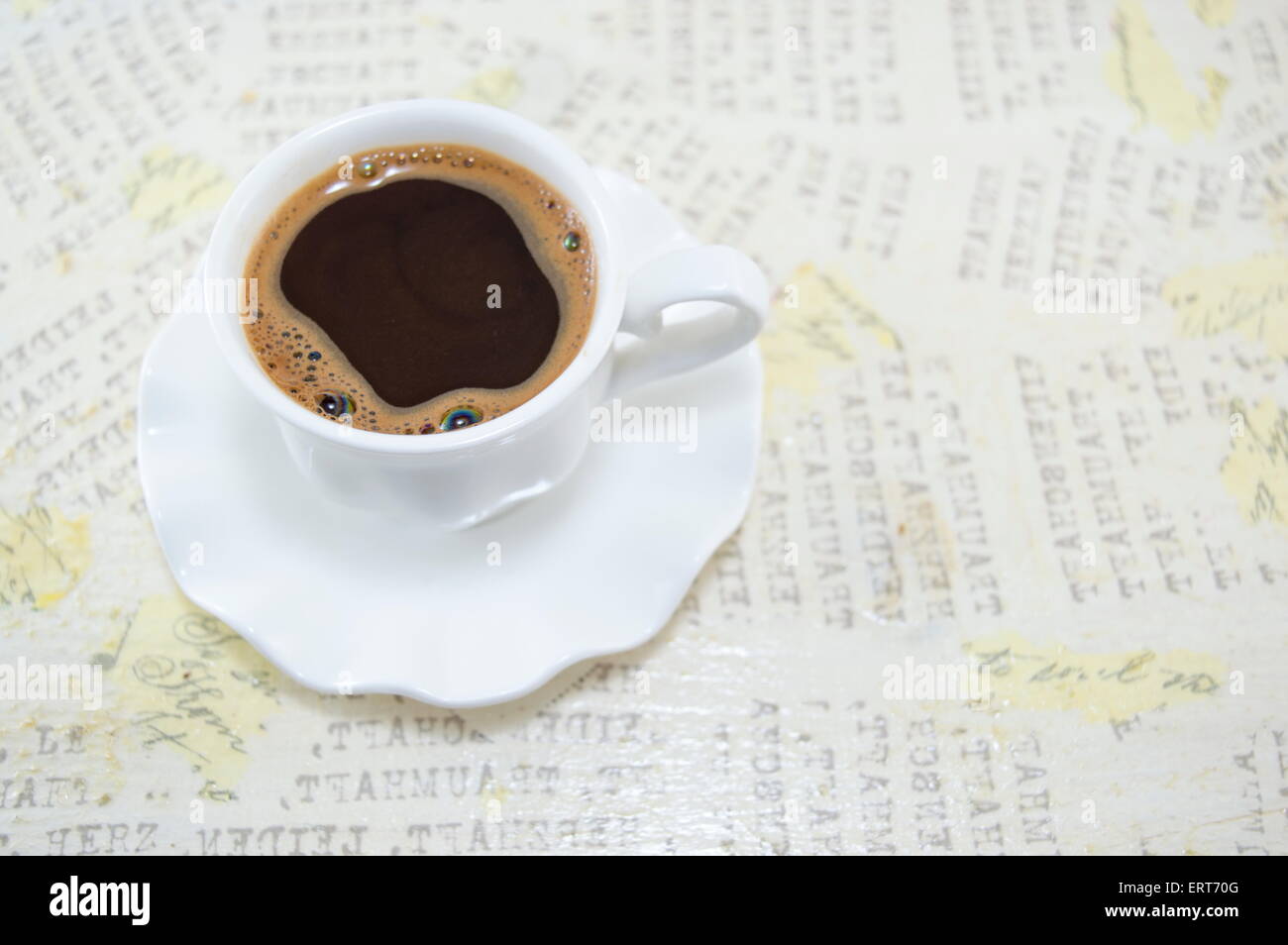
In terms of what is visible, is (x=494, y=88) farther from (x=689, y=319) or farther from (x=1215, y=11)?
(x=1215, y=11)

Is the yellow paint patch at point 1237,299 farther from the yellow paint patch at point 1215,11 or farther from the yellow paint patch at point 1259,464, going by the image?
the yellow paint patch at point 1215,11

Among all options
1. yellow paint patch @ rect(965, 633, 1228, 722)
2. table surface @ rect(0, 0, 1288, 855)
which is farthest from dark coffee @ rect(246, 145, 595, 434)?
yellow paint patch @ rect(965, 633, 1228, 722)

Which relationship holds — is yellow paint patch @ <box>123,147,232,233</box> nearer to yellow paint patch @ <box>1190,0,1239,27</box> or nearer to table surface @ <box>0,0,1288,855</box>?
table surface @ <box>0,0,1288,855</box>

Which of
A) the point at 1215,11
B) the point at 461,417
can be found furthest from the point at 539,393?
the point at 1215,11

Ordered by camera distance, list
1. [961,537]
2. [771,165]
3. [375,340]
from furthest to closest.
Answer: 1. [771,165]
2. [961,537]
3. [375,340]

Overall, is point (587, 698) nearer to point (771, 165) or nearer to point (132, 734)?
point (132, 734)

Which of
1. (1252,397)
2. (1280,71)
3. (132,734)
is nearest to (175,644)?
(132,734)

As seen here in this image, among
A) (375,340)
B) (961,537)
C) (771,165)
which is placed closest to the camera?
(375,340)
